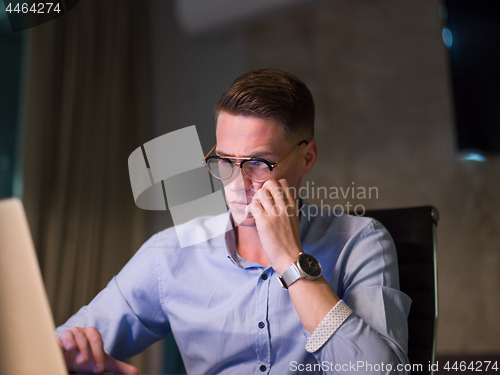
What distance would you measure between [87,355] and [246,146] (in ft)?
1.57

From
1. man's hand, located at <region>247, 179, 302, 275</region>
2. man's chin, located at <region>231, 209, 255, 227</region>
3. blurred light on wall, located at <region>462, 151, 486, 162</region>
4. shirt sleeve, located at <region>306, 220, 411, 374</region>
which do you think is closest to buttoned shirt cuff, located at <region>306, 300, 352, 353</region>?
shirt sleeve, located at <region>306, 220, 411, 374</region>

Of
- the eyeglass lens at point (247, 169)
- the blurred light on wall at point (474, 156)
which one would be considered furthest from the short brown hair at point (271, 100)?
the blurred light on wall at point (474, 156)

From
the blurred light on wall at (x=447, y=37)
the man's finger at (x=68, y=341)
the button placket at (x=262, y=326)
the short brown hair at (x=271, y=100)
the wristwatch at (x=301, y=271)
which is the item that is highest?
the blurred light on wall at (x=447, y=37)

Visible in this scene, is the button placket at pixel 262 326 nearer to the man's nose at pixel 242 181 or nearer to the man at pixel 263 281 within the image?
the man at pixel 263 281

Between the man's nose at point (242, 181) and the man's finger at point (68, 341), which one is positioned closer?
the man's finger at point (68, 341)

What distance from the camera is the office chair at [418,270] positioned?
0.92m

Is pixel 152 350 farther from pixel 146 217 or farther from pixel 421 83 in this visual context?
pixel 421 83

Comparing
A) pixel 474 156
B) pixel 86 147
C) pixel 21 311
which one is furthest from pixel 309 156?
→ pixel 474 156

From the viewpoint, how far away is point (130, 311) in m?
0.90

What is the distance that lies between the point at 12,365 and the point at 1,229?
0.11 meters

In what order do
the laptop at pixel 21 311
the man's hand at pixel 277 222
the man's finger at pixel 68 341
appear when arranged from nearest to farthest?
the laptop at pixel 21 311
the man's finger at pixel 68 341
the man's hand at pixel 277 222

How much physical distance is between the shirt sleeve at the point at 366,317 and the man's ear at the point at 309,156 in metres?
0.20

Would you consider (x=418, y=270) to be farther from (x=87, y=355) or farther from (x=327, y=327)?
(x=87, y=355)

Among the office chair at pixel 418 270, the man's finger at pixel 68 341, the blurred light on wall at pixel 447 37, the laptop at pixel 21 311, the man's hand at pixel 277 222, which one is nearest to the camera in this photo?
the laptop at pixel 21 311
